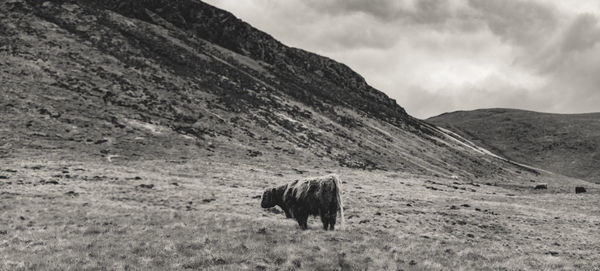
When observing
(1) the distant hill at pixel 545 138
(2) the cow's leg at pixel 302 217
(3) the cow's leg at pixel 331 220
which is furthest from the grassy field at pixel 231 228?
(1) the distant hill at pixel 545 138

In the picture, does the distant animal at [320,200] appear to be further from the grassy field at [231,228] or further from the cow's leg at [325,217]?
the grassy field at [231,228]

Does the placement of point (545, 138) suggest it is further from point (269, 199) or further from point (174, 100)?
point (269, 199)

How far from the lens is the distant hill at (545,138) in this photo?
124750 millimetres

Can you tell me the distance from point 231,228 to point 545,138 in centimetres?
16158

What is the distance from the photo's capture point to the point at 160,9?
10756cm

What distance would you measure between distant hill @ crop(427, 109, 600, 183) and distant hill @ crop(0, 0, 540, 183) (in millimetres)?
33777

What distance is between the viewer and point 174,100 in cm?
6266

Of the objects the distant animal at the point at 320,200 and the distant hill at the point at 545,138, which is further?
the distant hill at the point at 545,138

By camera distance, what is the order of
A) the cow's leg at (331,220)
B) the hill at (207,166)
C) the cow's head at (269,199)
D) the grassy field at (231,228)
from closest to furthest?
the grassy field at (231,228)
the hill at (207,166)
the cow's leg at (331,220)
the cow's head at (269,199)

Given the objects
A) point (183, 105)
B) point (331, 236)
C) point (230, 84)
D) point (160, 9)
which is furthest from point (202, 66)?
point (331, 236)

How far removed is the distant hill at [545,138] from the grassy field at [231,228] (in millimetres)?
97599

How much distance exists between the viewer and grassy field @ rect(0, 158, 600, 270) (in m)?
13.2

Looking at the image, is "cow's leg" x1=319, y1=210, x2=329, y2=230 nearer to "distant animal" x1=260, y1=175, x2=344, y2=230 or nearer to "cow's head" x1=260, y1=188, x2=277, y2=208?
"distant animal" x1=260, y1=175, x2=344, y2=230

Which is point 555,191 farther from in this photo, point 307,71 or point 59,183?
point 307,71
